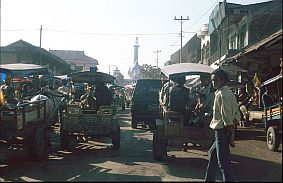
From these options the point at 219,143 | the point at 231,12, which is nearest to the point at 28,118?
the point at 219,143

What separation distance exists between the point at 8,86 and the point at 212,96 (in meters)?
6.50

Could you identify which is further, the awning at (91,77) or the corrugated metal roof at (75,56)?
the corrugated metal roof at (75,56)

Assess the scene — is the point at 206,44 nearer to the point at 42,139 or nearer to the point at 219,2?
the point at 219,2

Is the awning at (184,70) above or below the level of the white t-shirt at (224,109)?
above

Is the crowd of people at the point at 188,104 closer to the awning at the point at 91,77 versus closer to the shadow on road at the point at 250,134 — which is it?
the awning at the point at 91,77

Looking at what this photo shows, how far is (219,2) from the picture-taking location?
2638 cm

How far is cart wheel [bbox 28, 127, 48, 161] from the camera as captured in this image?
28.0 ft

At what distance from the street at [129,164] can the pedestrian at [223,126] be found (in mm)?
792

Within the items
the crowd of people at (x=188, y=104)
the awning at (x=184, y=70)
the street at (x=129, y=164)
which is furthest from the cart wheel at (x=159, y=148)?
the awning at (x=184, y=70)

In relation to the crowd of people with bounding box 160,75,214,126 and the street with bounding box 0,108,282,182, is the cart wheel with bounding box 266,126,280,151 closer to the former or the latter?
the street with bounding box 0,108,282,182

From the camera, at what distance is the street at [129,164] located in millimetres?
7008

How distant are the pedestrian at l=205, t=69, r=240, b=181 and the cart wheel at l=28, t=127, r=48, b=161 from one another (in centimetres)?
431

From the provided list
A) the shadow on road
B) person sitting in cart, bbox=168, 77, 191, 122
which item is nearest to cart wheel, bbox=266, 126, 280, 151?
the shadow on road

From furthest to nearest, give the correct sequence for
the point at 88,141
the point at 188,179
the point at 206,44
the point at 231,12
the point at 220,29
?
the point at 206,44 < the point at 220,29 < the point at 231,12 < the point at 88,141 < the point at 188,179
